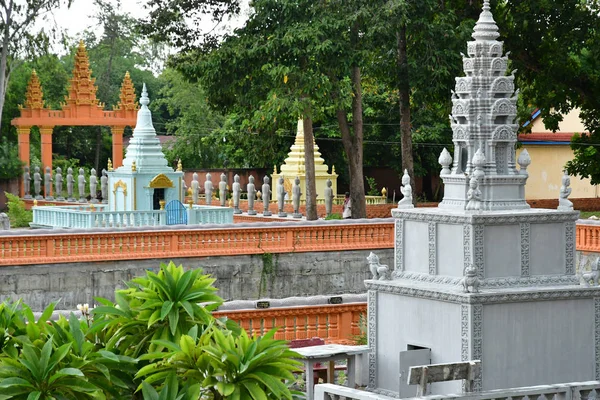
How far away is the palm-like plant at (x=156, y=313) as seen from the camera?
11.3 metres

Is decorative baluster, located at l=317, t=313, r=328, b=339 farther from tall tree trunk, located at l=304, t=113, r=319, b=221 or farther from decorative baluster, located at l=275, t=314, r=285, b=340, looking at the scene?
tall tree trunk, located at l=304, t=113, r=319, b=221

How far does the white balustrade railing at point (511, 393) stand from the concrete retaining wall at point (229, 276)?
1287 centimetres

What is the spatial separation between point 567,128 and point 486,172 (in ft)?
113

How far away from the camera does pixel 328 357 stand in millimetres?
15234

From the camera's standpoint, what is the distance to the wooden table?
1502 centimetres

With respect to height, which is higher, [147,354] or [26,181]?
[26,181]

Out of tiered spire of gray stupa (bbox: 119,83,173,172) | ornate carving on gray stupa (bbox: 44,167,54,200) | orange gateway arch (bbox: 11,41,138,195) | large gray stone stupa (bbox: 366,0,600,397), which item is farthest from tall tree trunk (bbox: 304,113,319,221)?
large gray stone stupa (bbox: 366,0,600,397)

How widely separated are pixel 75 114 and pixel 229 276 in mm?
19449

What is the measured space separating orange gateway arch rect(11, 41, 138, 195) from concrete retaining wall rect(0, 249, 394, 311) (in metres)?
18.3

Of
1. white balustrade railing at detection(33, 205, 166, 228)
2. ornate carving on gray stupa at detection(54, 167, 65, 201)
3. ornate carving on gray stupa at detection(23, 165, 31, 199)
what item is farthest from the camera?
ornate carving on gray stupa at detection(23, 165, 31, 199)

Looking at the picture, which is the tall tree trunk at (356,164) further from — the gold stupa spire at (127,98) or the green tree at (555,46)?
the gold stupa spire at (127,98)

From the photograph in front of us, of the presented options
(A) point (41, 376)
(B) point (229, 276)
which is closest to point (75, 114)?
(B) point (229, 276)

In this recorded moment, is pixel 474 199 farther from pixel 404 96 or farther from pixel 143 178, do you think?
pixel 404 96

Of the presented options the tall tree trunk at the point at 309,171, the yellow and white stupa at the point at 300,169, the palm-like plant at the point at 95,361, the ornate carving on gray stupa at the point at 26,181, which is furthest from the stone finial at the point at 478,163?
the ornate carving on gray stupa at the point at 26,181
